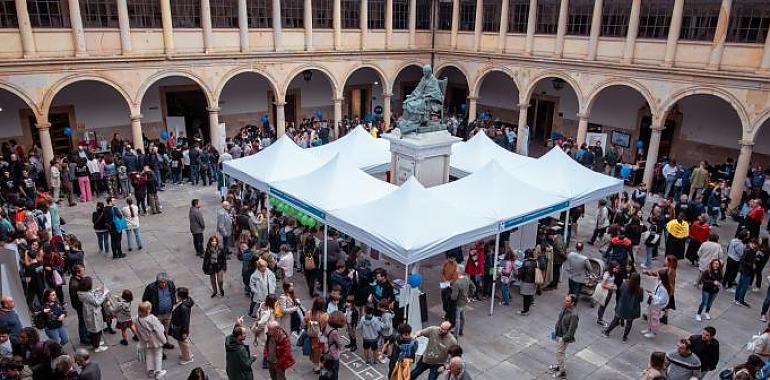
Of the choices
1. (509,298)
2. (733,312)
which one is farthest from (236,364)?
(733,312)

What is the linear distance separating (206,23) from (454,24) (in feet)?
32.9

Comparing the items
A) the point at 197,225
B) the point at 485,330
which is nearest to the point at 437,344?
the point at 485,330

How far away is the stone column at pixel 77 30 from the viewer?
1587 centimetres

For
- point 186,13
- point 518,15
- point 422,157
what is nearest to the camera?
point 422,157

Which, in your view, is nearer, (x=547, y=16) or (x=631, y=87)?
(x=631, y=87)

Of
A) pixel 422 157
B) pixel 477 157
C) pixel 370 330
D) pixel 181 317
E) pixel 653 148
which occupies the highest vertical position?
pixel 422 157

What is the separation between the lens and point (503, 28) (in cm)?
2127

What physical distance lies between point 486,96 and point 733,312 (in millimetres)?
17148

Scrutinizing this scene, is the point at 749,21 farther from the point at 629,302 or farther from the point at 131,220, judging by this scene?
the point at 131,220

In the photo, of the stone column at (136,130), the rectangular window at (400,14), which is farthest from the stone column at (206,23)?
the rectangular window at (400,14)

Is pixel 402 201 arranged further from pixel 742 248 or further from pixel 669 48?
pixel 669 48

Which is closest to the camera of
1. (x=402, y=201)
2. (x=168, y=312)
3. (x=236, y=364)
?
(x=236, y=364)

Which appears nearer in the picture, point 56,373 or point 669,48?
point 56,373

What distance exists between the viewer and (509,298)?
10.5 metres
